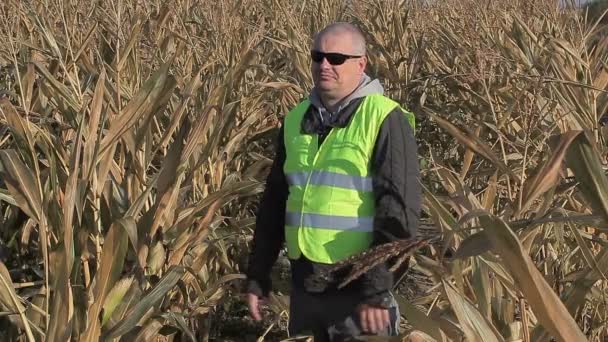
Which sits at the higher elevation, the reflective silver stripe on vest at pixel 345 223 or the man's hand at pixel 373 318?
the reflective silver stripe on vest at pixel 345 223

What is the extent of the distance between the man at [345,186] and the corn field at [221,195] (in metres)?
0.10

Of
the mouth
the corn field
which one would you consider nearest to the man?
the mouth

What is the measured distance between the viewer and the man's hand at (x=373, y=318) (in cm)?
209

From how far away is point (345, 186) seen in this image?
217 cm

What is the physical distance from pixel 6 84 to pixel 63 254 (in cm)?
206

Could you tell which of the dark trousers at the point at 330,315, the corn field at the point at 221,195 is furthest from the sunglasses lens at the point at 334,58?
the dark trousers at the point at 330,315

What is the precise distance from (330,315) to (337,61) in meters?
0.66

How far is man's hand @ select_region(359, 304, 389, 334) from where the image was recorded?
2.09 metres

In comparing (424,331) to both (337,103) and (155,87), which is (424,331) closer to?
(337,103)

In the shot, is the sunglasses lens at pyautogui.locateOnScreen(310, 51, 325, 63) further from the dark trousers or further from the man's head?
the dark trousers

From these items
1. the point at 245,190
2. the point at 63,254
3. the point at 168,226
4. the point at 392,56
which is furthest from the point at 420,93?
the point at 63,254

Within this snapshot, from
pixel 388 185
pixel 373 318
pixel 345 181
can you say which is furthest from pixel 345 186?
pixel 373 318

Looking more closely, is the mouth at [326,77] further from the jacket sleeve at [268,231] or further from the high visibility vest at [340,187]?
the jacket sleeve at [268,231]

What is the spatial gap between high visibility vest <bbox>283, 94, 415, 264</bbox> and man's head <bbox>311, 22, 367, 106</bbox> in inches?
3.1
